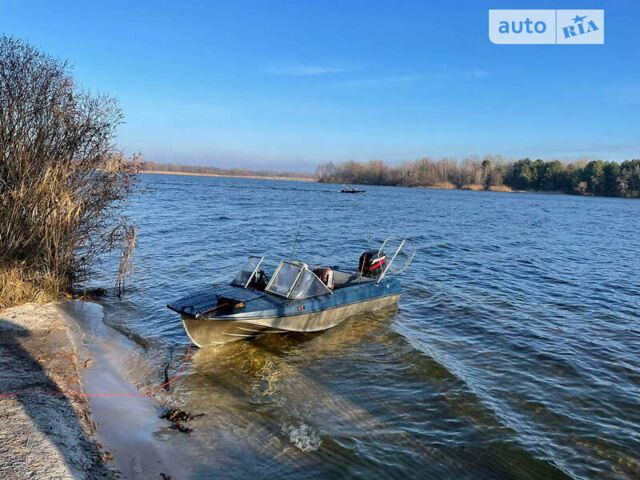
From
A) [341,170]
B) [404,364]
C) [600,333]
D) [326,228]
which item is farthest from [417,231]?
[341,170]

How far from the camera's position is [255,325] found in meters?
9.50

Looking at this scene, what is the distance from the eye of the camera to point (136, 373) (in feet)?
27.6

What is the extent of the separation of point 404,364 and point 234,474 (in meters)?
4.93

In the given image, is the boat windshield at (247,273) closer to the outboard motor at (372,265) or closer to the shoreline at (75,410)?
the shoreline at (75,410)

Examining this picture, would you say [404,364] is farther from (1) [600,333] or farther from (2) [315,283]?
(1) [600,333]

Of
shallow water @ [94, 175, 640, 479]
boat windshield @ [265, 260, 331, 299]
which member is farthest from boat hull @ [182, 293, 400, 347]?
boat windshield @ [265, 260, 331, 299]

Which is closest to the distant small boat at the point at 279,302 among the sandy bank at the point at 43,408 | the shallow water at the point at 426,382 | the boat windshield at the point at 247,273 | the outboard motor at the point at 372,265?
the boat windshield at the point at 247,273

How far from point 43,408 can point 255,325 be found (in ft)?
14.6

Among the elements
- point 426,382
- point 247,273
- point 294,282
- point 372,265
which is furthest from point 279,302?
point 372,265

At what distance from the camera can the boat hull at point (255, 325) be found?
9.06m

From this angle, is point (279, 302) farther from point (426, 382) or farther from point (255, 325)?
point (426, 382)

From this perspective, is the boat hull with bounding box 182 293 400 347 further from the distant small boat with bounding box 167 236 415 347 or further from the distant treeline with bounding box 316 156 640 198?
the distant treeline with bounding box 316 156 640 198

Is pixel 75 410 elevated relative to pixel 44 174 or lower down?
lower down

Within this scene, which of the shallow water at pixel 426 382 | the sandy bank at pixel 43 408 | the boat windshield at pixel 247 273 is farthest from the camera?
the boat windshield at pixel 247 273
